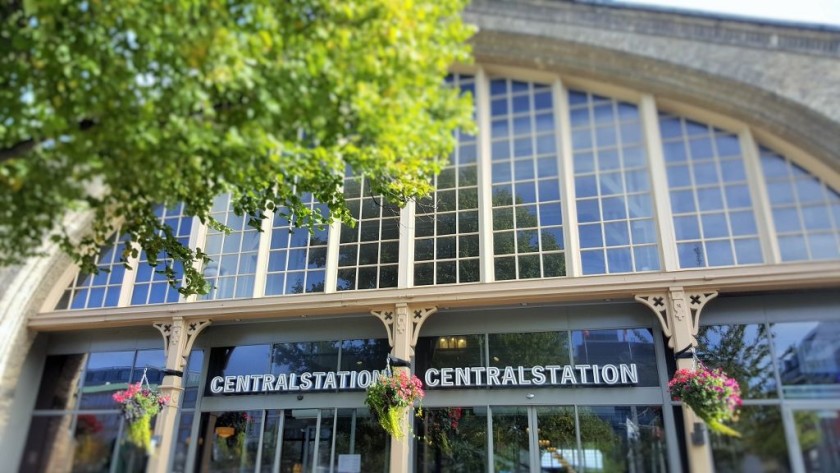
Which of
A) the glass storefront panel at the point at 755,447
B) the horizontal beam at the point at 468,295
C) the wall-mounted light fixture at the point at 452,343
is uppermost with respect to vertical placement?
the horizontal beam at the point at 468,295

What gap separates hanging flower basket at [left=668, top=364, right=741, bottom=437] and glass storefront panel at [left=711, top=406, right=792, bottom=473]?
270 mm

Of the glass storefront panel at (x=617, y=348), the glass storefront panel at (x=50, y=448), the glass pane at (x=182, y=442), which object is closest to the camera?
the glass storefront panel at (x=617, y=348)

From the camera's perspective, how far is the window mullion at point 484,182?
10812 millimetres

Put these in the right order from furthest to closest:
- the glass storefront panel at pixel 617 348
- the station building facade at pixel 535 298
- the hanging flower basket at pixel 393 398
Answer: the glass storefront panel at pixel 617 348
the hanging flower basket at pixel 393 398
the station building facade at pixel 535 298

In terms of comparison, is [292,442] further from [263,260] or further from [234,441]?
[263,260]

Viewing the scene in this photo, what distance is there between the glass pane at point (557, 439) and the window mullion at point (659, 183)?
10.1 ft

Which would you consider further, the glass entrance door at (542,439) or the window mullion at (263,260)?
the window mullion at (263,260)

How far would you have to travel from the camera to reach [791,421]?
873 centimetres

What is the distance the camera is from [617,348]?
9.91 meters

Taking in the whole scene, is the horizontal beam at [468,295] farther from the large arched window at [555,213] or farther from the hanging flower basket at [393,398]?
the hanging flower basket at [393,398]

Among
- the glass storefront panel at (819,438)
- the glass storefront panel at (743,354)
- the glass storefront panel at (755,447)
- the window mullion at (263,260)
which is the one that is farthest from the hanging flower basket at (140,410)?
the glass storefront panel at (819,438)

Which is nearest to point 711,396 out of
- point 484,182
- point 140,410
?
point 484,182

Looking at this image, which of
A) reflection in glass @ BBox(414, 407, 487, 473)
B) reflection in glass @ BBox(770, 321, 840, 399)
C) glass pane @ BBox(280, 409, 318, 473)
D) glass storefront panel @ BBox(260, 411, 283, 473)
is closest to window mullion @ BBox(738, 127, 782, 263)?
reflection in glass @ BBox(770, 321, 840, 399)

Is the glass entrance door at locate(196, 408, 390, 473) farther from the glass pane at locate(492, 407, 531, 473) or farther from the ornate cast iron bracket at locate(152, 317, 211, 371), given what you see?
the glass pane at locate(492, 407, 531, 473)
